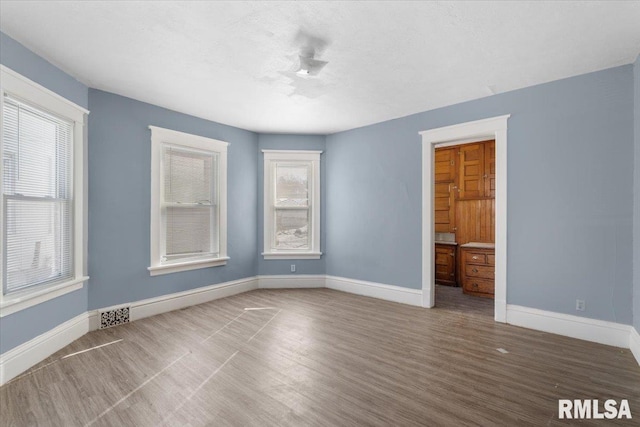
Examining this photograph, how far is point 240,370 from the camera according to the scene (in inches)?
102

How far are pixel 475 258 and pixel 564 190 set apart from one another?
2026mm

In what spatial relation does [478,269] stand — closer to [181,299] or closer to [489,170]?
[489,170]

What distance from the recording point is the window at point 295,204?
5.49m

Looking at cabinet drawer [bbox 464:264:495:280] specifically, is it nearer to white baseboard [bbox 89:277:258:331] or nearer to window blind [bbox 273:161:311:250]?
window blind [bbox 273:161:311:250]

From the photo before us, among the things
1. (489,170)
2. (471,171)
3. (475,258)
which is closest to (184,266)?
(475,258)

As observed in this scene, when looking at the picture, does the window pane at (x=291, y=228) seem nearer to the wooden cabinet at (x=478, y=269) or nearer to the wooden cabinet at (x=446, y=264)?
the wooden cabinet at (x=446, y=264)

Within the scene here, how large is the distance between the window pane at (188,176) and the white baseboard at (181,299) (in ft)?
4.35

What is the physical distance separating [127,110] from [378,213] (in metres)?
3.69

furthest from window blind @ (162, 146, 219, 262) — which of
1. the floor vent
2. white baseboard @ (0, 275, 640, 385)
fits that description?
the floor vent

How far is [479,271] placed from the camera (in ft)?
16.6

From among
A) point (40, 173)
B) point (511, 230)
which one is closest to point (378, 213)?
point (511, 230)

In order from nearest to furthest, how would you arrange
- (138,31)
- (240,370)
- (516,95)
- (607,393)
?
(607,393), (138,31), (240,370), (516,95)

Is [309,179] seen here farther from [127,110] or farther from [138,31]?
[138,31]

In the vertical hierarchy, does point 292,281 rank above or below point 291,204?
below
